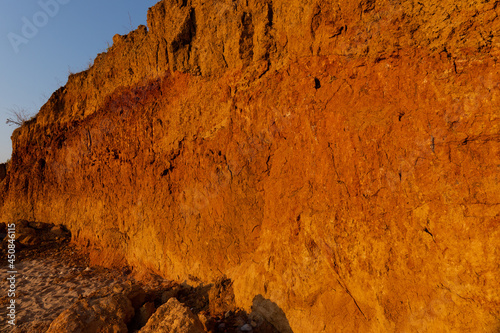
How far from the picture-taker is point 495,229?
2.02 m

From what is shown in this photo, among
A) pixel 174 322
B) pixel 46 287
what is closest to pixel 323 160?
pixel 174 322

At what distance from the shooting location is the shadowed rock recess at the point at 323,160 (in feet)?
7.16

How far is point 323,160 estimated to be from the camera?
2.97 metres

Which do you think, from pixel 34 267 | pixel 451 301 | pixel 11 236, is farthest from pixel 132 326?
pixel 11 236

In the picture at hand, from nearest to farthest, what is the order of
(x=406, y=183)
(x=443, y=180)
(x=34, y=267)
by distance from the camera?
1. (x=443, y=180)
2. (x=406, y=183)
3. (x=34, y=267)

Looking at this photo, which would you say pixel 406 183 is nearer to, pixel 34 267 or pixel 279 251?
pixel 279 251

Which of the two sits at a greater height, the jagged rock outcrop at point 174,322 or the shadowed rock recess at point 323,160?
the shadowed rock recess at point 323,160

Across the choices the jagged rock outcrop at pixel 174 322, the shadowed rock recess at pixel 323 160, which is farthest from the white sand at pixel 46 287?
the jagged rock outcrop at pixel 174 322

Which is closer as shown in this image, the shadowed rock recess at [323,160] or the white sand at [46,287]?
the shadowed rock recess at [323,160]

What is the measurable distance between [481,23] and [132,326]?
4.39 m

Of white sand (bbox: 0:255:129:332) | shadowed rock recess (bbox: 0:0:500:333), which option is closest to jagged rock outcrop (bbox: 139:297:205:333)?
shadowed rock recess (bbox: 0:0:500:333)

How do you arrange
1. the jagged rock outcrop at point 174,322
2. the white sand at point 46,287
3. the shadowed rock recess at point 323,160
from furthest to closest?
the white sand at point 46,287 < the jagged rock outcrop at point 174,322 < the shadowed rock recess at point 323,160

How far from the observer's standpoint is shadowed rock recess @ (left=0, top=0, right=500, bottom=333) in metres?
2.18

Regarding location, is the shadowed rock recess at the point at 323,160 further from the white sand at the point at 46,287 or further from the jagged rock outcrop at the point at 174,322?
the jagged rock outcrop at the point at 174,322
